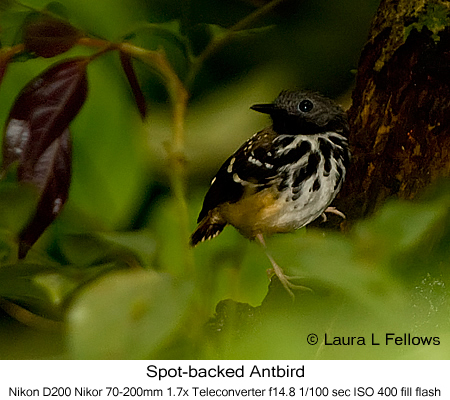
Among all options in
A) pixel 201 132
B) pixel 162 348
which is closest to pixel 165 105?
pixel 201 132

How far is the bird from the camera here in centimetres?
63

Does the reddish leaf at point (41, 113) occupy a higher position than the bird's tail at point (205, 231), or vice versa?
the reddish leaf at point (41, 113)

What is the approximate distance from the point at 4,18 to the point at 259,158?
14.0 inches

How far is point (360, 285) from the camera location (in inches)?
24.7

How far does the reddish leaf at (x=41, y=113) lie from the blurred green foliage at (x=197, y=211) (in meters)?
0.02

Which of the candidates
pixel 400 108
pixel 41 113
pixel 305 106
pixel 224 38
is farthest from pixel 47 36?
pixel 400 108

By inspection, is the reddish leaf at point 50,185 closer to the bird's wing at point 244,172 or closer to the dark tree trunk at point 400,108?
the bird's wing at point 244,172

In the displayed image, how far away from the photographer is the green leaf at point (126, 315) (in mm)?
604

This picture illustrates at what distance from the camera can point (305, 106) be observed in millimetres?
647

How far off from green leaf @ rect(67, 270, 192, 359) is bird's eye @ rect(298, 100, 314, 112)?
0.25m

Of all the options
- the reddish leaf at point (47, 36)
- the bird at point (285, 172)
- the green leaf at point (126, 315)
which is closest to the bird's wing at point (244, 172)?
the bird at point (285, 172)

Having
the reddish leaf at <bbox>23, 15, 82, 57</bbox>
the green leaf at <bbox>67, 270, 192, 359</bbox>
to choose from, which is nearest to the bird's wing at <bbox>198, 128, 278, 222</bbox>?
the green leaf at <bbox>67, 270, 192, 359</bbox>

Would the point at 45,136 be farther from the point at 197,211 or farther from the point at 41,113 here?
the point at 197,211

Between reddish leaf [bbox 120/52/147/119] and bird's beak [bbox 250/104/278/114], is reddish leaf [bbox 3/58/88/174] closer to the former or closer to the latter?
reddish leaf [bbox 120/52/147/119]
